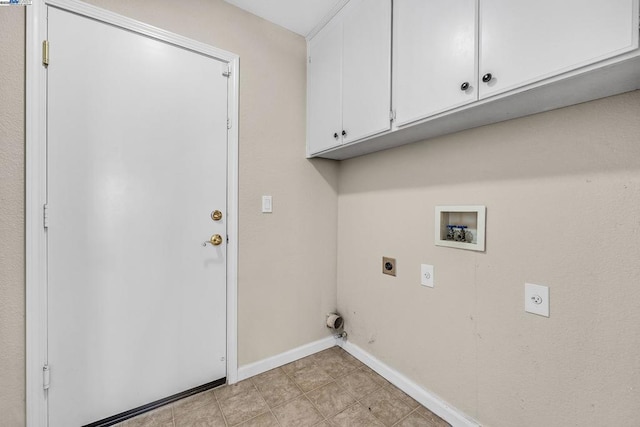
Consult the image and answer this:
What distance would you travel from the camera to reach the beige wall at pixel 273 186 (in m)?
1.63

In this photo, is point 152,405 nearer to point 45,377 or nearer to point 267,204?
point 45,377

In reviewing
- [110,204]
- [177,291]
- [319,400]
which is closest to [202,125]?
[110,204]

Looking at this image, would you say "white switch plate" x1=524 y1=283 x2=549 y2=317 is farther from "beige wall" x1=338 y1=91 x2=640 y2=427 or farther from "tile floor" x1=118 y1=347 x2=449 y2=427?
"tile floor" x1=118 y1=347 x2=449 y2=427

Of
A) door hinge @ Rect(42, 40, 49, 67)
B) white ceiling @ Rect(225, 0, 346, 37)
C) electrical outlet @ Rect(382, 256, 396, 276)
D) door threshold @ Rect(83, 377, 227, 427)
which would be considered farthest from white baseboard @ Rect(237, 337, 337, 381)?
white ceiling @ Rect(225, 0, 346, 37)

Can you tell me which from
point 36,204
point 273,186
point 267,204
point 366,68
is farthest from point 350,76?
point 36,204

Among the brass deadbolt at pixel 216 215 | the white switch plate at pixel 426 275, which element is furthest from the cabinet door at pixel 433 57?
the brass deadbolt at pixel 216 215

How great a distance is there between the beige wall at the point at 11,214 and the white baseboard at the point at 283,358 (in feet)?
3.42

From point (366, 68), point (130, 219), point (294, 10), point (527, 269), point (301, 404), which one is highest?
point (294, 10)

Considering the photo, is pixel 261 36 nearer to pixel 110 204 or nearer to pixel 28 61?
pixel 28 61

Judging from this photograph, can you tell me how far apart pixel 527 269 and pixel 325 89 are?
1545mm

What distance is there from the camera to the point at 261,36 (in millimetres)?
1780

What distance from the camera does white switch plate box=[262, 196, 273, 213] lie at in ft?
5.92

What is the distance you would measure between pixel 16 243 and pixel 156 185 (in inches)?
23.8

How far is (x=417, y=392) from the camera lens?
1.52m
